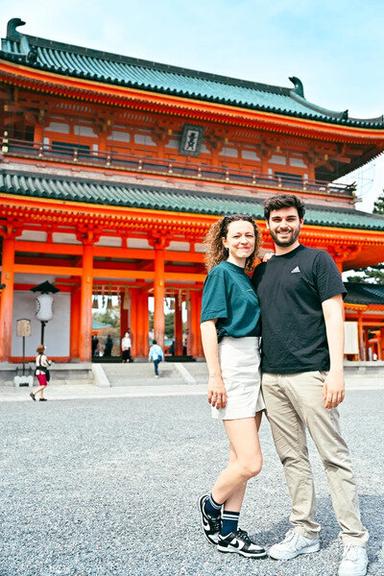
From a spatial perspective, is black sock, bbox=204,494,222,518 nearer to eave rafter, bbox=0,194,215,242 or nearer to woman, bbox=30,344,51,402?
woman, bbox=30,344,51,402

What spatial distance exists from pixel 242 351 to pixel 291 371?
0.94 feet

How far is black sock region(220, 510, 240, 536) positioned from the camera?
241 cm

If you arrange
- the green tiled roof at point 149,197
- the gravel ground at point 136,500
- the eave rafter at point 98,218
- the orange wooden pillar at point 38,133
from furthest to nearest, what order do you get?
the orange wooden pillar at point 38,133 → the green tiled roof at point 149,197 → the eave rafter at point 98,218 → the gravel ground at point 136,500

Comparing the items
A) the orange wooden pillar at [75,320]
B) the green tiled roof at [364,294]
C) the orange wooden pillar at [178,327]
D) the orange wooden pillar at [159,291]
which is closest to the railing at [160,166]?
the orange wooden pillar at [159,291]

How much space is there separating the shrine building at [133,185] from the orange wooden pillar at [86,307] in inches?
1.2

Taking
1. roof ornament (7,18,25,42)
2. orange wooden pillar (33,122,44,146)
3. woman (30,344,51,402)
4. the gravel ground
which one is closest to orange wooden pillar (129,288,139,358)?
orange wooden pillar (33,122,44,146)

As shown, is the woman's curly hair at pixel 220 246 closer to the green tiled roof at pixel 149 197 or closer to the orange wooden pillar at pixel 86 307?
the green tiled roof at pixel 149 197

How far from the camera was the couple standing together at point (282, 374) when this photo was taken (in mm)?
2357

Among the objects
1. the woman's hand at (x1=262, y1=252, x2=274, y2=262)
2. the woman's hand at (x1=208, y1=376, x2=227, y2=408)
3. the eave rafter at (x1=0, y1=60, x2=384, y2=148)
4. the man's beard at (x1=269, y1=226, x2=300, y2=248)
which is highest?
the eave rafter at (x1=0, y1=60, x2=384, y2=148)

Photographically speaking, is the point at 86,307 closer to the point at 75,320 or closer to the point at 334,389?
the point at 75,320

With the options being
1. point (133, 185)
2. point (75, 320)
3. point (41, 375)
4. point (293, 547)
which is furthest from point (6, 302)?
point (293, 547)

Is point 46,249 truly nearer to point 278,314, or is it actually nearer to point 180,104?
point 180,104

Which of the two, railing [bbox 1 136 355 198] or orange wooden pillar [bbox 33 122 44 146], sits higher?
orange wooden pillar [bbox 33 122 44 146]

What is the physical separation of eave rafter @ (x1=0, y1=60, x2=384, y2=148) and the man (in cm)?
1351
